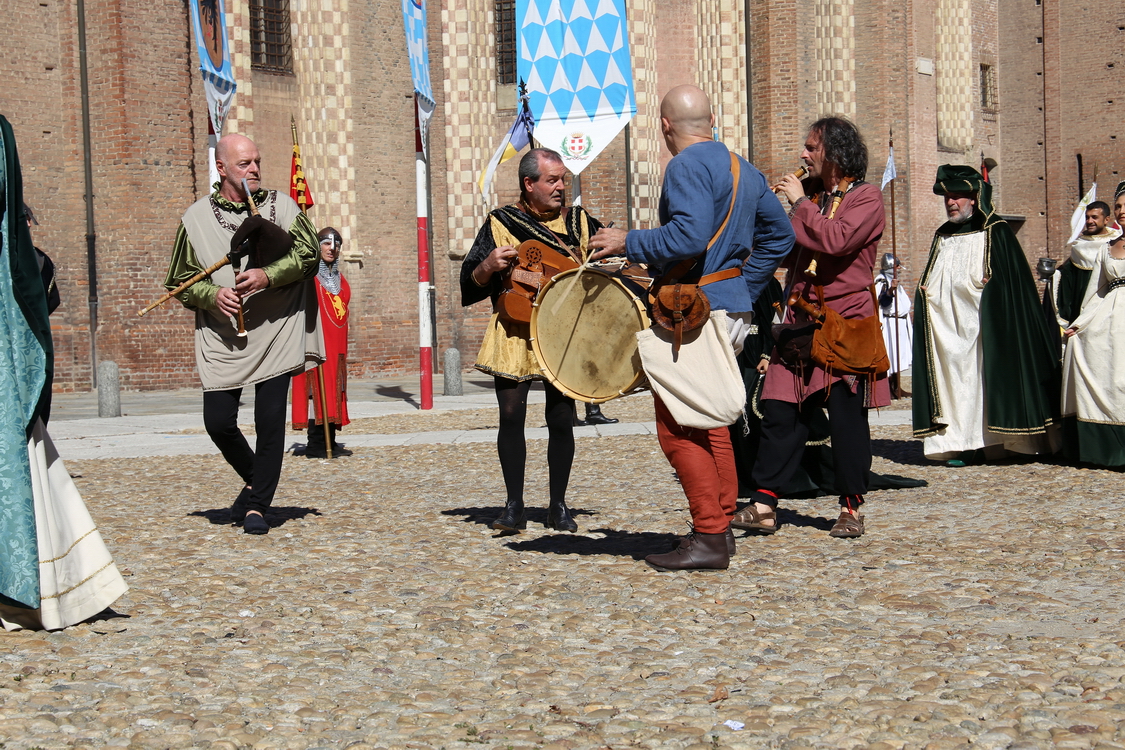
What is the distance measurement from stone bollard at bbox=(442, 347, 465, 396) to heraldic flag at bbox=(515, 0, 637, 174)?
128 inches

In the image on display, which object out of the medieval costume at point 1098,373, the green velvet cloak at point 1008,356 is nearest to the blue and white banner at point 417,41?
the green velvet cloak at point 1008,356

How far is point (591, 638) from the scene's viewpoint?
4.05 m

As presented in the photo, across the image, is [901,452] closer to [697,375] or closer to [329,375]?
[329,375]

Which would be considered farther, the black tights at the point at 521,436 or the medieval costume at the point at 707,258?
the black tights at the point at 521,436

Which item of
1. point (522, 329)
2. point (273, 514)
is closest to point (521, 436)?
point (522, 329)

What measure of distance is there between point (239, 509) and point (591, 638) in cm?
313

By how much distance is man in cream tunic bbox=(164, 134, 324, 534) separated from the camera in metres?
6.26

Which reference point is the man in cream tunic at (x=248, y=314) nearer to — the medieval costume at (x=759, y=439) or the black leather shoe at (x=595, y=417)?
the medieval costume at (x=759, y=439)

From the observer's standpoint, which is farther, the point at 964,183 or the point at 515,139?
the point at 515,139

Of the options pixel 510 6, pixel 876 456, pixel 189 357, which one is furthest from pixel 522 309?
pixel 510 6

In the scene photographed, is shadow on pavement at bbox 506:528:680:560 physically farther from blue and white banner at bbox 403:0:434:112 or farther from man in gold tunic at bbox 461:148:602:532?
blue and white banner at bbox 403:0:434:112

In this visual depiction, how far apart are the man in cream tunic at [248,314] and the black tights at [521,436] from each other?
1.13 meters

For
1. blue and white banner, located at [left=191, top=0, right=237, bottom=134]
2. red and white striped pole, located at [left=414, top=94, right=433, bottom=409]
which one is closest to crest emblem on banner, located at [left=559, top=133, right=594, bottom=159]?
red and white striped pole, located at [left=414, top=94, right=433, bottom=409]

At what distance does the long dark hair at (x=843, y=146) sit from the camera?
5809mm
